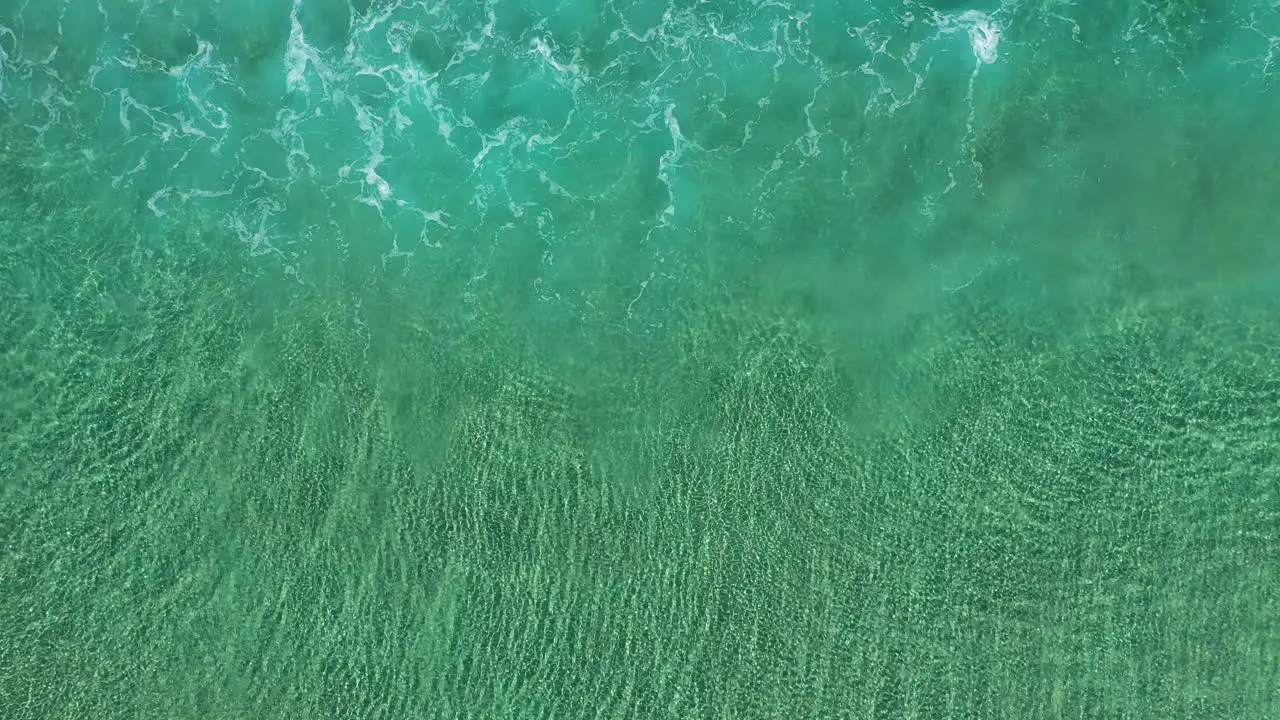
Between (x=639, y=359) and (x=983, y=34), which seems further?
(x=983, y=34)

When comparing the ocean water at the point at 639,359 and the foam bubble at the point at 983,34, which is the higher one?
the foam bubble at the point at 983,34

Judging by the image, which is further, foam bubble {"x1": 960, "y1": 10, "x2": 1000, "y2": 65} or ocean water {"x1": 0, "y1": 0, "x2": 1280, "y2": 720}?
foam bubble {"x1": 960, "y1": 10, "x2": 1000, "y2": 65}

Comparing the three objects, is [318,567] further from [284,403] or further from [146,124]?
[146,124]

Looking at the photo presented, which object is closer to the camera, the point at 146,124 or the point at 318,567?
the point at 318,567

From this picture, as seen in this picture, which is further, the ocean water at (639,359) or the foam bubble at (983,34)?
the foam bubble at (983,34)

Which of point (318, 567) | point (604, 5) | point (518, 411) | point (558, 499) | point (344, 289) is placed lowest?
point (318, 567)

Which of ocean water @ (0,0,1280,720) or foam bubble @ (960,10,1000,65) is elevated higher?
foam bubble @ (960,10,1000,65)

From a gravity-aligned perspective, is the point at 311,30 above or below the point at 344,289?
above

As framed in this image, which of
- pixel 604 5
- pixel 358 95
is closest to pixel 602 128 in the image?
pixel 604 5
